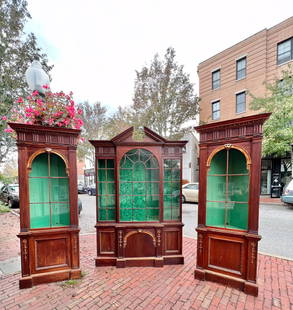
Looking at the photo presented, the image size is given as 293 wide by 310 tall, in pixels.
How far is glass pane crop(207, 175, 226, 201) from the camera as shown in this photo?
2834 millimetres

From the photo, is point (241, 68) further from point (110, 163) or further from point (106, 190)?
point (106, 190)

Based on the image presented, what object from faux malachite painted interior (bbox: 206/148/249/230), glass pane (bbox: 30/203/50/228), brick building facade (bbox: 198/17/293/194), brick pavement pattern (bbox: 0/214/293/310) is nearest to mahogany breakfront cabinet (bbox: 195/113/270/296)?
faux malachite painted interior (bbox: 206/148/249/230)

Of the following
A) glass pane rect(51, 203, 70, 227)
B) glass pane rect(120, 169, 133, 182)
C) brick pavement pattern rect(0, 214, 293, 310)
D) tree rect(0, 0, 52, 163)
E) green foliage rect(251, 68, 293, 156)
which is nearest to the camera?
brick pavement pattern rect(0, 214, 293, 310)

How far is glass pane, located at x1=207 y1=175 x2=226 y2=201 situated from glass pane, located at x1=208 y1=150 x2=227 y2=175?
11cm

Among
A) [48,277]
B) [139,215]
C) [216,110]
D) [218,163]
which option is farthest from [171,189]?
[216,110]

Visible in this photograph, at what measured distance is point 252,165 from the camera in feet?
7.87

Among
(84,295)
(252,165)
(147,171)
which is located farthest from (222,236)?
(84,295)

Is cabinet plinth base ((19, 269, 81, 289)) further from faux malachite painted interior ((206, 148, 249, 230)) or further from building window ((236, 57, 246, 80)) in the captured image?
building window ((236, 57, 246, 80))

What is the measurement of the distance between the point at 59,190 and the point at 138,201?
1.54 m

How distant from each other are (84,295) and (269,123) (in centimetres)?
1130

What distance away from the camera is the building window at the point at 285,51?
406 inches

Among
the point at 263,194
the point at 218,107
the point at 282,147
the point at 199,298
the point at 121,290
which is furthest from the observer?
the point at 218,107

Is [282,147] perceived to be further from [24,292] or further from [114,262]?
[24,292]

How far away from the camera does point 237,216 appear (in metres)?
2.76
